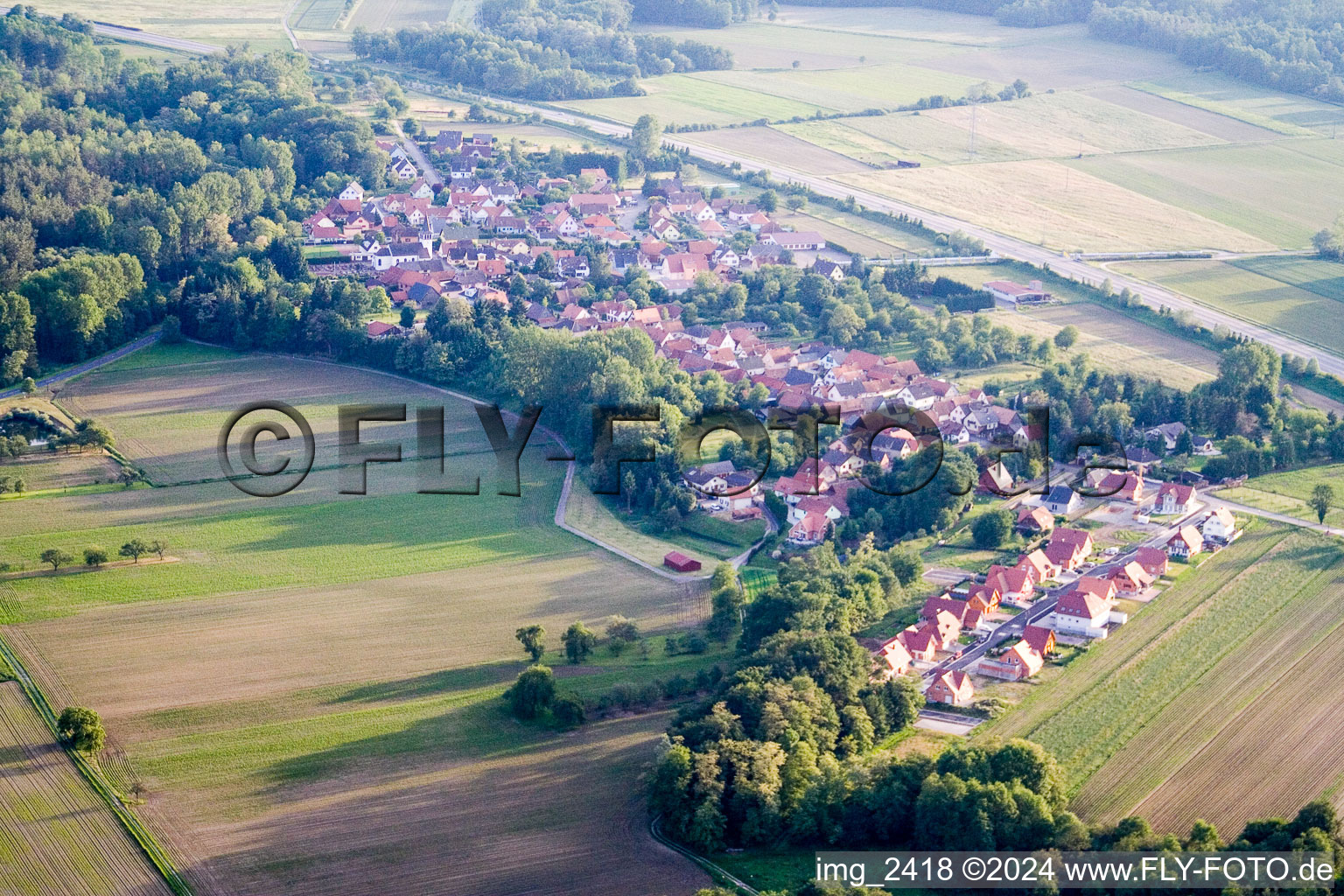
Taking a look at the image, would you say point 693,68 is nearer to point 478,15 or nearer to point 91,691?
point 478,15

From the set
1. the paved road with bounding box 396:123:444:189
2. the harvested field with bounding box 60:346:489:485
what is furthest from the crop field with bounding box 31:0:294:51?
the harvested field with bounding box 60:346:489:485

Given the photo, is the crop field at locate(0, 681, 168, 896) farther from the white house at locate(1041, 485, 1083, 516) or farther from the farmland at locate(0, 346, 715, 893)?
the white house at locate(1041, 485, 1083, 516)

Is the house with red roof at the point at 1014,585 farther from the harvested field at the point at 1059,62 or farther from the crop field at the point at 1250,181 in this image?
the harvested field at the point at 1059,62

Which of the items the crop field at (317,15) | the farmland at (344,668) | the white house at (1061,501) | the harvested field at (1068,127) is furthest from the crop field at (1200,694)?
the crop field at (317,15)

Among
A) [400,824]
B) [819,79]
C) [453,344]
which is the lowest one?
[400,824]

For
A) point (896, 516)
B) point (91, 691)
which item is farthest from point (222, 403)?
point (896, 516)

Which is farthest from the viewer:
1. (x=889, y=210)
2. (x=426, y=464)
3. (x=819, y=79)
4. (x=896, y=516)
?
(x=819, y=79)

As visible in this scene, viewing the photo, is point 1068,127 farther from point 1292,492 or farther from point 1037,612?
point 1037,612
